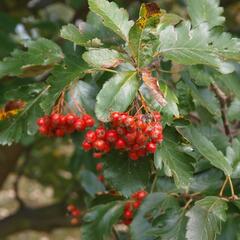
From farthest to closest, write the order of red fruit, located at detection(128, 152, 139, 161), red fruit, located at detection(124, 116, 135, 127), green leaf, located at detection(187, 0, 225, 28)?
green leaf, located at detection(187, 0, 225, 28)
red fruit, located at detection(128, 152, 139, 161)
red fruit, located at detection(124, 116, 135, 127)

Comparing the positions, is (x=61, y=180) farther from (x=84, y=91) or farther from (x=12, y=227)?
(x=84, y=91)

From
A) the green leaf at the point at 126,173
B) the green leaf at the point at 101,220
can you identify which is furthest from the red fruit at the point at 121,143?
the green leaf at the point at 101,220

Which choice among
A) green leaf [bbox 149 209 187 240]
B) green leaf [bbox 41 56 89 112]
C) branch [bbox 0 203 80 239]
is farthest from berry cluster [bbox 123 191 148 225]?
branch [bbox 0 203 80 239]

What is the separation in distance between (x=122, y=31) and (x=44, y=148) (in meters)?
2.71

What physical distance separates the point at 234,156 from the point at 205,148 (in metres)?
0.19

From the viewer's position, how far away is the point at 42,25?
277 cm

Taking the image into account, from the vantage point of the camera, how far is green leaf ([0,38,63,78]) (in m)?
1.44

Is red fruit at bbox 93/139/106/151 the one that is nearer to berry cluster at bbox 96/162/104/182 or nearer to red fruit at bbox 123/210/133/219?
red fruit at bbox 123/210/133/219

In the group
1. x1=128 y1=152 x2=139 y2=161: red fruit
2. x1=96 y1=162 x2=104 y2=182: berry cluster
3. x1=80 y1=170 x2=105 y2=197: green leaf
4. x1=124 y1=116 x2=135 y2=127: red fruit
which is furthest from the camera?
x1=80 y1=170 x2=105 y2=197: green leaf

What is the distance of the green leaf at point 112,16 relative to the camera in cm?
122

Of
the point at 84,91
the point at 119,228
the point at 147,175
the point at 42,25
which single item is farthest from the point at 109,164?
the point at 42,25

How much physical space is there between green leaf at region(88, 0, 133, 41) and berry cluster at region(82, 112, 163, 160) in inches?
8.4

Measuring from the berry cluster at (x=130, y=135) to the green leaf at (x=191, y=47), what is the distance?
16 cm

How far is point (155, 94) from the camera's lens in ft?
3.84
